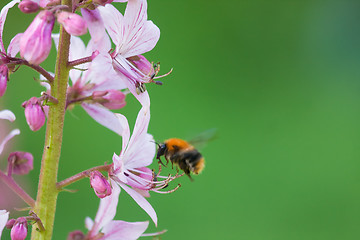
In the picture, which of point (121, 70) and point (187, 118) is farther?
point (187, 118)

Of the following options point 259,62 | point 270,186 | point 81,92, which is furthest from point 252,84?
point 81,92

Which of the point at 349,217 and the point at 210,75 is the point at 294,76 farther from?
the point at 349,217

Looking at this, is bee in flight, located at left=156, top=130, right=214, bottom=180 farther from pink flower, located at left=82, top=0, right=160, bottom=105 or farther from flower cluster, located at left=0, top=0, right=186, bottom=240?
pink flower, located at left=82, top=0, right=160, bottom=105

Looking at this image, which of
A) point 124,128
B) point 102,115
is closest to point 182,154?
point 102,115

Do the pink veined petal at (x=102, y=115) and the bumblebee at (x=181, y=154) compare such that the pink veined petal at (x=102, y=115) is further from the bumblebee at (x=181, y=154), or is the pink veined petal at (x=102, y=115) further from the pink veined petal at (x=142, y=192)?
the bumblebee at (x=181, y=154)

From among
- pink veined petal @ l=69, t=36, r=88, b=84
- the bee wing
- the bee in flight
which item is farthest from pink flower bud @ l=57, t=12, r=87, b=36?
the bee wing

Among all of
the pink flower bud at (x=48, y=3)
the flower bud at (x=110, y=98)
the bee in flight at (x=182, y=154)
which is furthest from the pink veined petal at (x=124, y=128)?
the bee in flight at (x=182, y=154)
